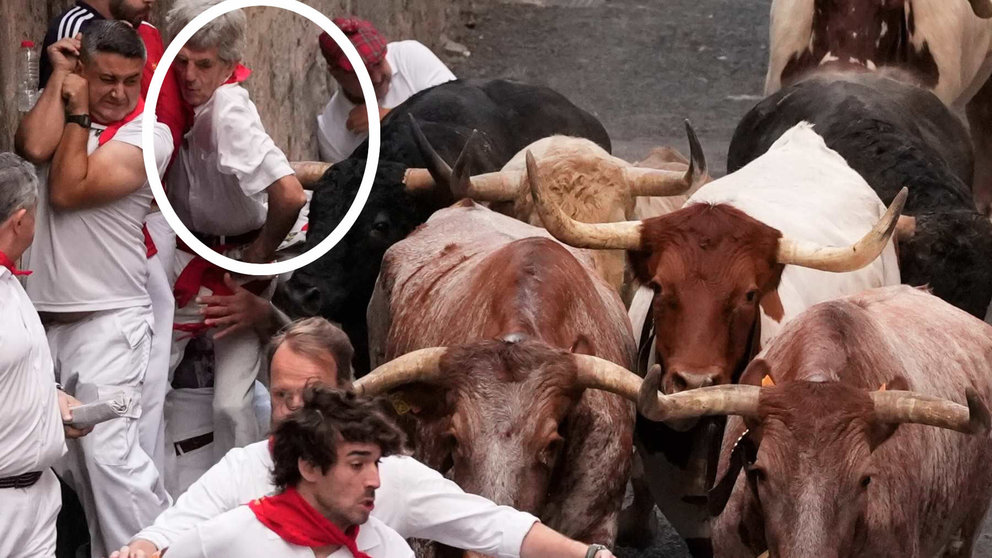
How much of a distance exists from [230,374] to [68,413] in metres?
1.23

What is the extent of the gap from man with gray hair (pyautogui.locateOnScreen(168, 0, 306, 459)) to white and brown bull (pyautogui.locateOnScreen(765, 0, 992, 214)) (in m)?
4.99

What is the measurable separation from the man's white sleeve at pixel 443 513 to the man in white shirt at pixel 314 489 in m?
0.38

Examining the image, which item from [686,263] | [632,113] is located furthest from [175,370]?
[632,113]

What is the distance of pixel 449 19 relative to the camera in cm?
1612

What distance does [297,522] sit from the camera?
4680 millimetres

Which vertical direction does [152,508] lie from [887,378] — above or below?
below

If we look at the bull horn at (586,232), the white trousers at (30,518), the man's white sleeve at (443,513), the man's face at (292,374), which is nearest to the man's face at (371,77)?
the bull horn at (586,232)

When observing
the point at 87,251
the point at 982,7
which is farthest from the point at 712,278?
the point at 982,7

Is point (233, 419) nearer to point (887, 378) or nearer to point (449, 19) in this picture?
point (887, 378)

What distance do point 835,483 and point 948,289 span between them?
2734mm


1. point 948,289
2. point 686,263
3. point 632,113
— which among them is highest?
point 686,263

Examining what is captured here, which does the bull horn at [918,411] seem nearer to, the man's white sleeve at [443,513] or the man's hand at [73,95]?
the man's white sleeve at [443,513]

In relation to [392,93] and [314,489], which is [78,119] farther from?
[392,93]

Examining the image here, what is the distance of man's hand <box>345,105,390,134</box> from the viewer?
9875 mm
